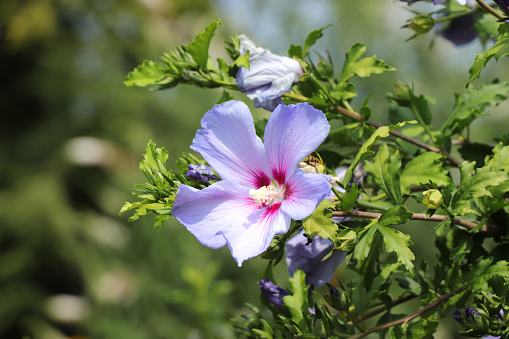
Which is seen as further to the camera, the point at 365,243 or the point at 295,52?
the point at 295,52

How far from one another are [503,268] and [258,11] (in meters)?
8.01

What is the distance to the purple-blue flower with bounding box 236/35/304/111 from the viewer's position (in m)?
0.46

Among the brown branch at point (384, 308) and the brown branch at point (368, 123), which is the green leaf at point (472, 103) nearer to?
the brown branch at point (368, 123)

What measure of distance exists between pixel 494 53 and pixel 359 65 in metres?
0.14

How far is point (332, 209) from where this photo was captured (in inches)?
15.8

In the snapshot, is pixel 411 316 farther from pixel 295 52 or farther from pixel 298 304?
pixel 295 52

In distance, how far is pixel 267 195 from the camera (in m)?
0.41

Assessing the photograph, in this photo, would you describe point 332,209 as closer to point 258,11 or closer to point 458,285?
point 458,285

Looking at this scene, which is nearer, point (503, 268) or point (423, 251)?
point (503, 268)

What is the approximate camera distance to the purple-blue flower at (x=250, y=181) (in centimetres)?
37

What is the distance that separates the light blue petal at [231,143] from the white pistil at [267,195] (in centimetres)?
1

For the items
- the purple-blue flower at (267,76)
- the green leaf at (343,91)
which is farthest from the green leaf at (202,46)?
the green leaf at (343,91)

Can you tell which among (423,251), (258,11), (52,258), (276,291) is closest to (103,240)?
(52,258)

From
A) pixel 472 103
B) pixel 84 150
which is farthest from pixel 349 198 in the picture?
pixel 84 150
